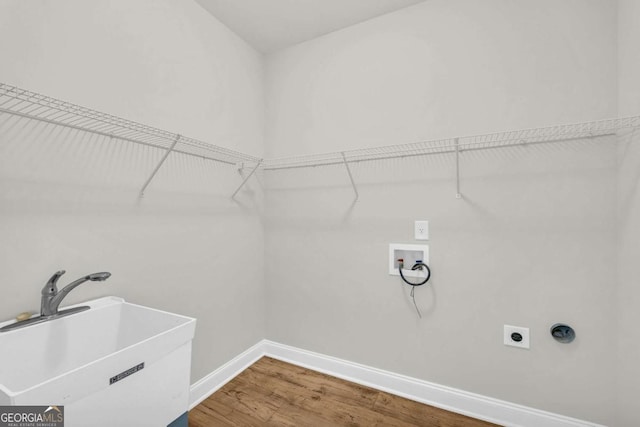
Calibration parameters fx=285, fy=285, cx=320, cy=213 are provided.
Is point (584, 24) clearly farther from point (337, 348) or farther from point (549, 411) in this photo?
point (337, 348)

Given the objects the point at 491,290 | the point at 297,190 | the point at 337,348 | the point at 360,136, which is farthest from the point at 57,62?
→ the point at 491,290

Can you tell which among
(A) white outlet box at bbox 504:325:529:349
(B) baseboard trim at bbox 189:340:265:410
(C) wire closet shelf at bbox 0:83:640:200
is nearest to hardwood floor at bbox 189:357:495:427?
(B) baseboard trim at bbox 189:340:265:410

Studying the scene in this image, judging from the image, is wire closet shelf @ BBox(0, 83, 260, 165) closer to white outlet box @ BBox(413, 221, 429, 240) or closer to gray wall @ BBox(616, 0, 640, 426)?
white outlet box @ BBox(413, 221, 429, 240)

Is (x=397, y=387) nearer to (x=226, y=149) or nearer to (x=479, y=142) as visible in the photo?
(x=479, y=142)

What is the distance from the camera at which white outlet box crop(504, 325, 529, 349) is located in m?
1.58

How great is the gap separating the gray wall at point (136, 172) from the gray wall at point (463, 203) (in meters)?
0.44

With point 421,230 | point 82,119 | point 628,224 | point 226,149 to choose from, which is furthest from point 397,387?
point 82,119

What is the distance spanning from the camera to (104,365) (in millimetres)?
865

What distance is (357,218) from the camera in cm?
204

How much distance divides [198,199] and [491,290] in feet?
6.19

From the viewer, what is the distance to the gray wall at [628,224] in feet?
4.22

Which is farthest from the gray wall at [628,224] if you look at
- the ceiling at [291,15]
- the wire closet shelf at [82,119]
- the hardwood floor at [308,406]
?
the wire closet shelf at [82,119]

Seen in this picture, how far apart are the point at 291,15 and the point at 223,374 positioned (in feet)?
8.35

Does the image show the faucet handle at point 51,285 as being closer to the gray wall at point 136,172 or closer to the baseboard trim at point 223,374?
the gray wall at point 136,172
